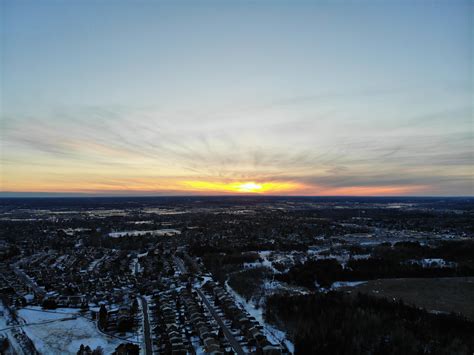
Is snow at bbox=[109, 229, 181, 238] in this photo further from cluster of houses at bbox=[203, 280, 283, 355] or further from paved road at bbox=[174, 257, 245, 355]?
cluster of houses at bbox=[203, 280, 283, 355]

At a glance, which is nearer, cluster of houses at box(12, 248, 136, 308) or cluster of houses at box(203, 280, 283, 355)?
cluster of houses at box(203, 280, 283, 355)

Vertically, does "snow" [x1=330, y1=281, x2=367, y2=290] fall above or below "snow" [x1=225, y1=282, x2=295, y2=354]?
below

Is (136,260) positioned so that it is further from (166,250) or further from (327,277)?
(327,277)

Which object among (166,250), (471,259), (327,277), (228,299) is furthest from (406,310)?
(166,250)

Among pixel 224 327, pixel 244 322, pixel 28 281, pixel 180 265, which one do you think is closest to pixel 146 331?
pixel 224 327

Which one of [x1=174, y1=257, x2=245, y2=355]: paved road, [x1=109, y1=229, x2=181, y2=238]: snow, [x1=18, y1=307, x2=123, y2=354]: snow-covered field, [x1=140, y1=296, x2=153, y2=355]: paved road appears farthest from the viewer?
[x1=109, y1=229, x2=181, y2=238]: snow

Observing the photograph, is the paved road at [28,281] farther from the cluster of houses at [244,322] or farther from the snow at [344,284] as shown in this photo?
the snow at [344,284]

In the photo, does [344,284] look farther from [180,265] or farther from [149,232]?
[149,232]

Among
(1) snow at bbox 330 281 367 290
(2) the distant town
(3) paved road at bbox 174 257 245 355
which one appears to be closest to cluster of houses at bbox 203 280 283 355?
(2) the distant town
